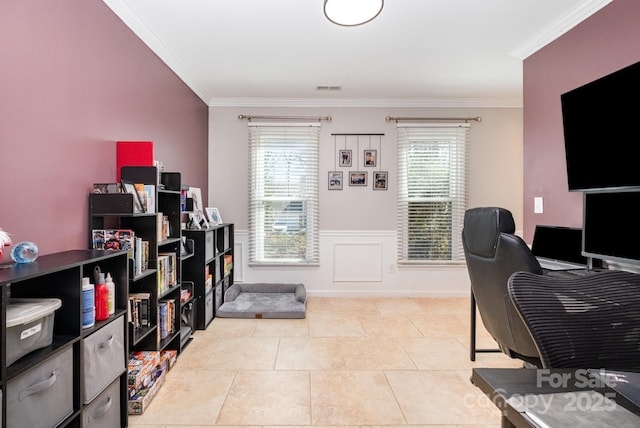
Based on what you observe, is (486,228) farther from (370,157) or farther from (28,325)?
(370,157)

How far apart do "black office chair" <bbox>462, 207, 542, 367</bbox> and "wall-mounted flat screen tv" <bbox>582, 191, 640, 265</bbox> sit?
0.63 meters

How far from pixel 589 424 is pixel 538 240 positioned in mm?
2417

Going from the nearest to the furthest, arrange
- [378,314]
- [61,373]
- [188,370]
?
[61,373]
[188,370]
[378,314]

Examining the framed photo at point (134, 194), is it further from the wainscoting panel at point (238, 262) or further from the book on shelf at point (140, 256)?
the wainscoting panel at point (238, 262)

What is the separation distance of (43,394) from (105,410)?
0.46 metres

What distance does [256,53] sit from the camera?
3078 mm

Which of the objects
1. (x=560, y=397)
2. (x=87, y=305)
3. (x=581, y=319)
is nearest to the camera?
(x=560, y=397)

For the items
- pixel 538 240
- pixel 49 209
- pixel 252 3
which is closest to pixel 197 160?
pixel 252 3

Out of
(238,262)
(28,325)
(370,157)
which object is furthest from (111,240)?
(370,157)

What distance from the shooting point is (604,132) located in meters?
1.93

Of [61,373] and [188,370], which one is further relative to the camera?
[188,370]

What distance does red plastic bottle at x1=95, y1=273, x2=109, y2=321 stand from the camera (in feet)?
5.24

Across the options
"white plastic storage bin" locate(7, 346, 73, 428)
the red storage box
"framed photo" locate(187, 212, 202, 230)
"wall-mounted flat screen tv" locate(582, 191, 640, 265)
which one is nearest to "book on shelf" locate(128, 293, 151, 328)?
"white plastic storage bin" locate(7, 346, 73, 428)

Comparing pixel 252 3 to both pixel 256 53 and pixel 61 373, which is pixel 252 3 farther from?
pixel 61 373
